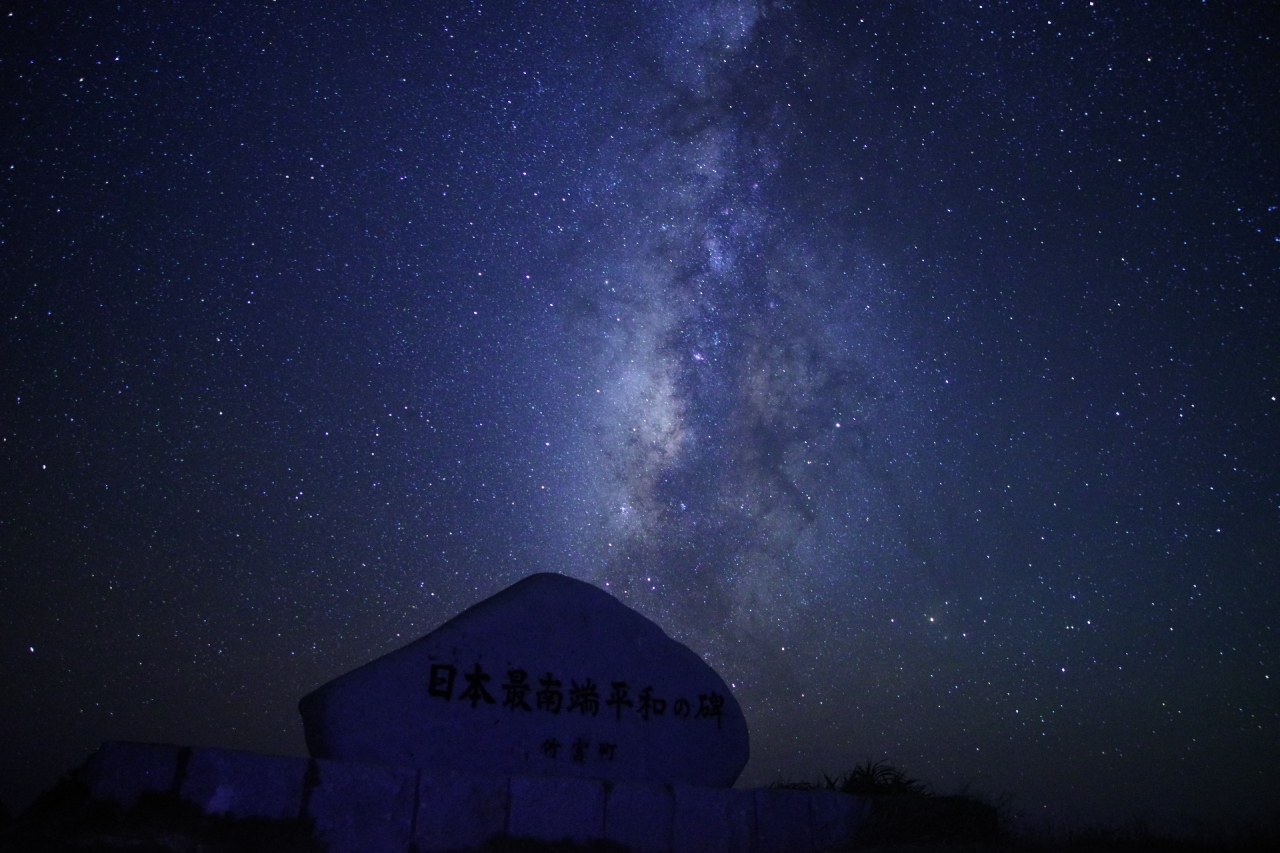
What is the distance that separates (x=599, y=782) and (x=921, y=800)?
12.8 ft

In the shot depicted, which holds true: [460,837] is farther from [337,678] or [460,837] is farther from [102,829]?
[102,829]

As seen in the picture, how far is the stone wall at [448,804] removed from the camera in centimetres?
532

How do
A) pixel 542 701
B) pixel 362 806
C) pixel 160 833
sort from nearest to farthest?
pixel 160 833 < pixel 362 806 < pixel 542 701

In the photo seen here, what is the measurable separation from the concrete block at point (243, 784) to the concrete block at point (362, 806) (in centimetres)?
16

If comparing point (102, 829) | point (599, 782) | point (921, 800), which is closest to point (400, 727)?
point (599, 782)

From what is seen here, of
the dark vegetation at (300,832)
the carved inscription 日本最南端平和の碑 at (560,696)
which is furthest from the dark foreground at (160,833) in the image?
the carved inscription 日本最南端平和の碑 at (560,696)

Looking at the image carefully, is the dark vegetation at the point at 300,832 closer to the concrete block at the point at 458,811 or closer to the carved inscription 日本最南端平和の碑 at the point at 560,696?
the concrete block at the point at 458,811

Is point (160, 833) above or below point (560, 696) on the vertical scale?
below

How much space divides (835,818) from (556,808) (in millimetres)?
3080

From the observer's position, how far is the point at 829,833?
26.1ft

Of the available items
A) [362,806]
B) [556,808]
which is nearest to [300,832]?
A: [362,806]

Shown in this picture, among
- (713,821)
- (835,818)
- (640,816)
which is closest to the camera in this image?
(640,816)

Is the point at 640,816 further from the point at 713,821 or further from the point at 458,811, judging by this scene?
the point at 458,811

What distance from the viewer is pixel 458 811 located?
6180 mm
